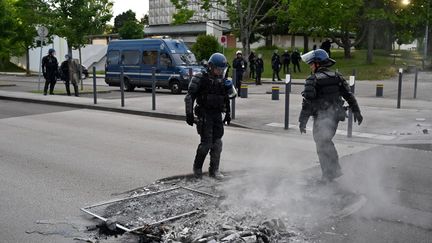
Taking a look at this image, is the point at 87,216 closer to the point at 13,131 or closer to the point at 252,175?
the point at 252,175

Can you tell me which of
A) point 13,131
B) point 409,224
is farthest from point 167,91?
point 409,224

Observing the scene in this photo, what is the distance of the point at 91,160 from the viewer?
7.66m

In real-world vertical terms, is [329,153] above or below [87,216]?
above

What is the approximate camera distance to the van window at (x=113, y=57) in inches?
912

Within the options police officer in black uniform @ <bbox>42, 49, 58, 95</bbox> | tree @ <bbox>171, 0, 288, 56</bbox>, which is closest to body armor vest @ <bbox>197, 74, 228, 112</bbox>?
police officer in black uniform @ <bbox>42, 49, 58, 95</bbox>

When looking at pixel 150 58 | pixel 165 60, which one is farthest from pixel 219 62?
pixel 150 58

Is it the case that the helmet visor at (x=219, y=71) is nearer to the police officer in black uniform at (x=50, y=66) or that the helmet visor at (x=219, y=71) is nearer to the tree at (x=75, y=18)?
the police officer in black uniform at (x=50, y=66)

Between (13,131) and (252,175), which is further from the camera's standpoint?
(13,131)

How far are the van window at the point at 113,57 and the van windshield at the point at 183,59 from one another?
3571 mm

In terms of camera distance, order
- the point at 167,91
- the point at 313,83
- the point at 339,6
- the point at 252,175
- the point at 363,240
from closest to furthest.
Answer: the point at 363,240, the point at 313,83, the point at 252,175, the point at 167,91, the point at 339,6

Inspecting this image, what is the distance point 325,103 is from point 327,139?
17.9 inches

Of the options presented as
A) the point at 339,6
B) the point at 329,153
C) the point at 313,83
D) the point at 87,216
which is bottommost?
the point at 87,216

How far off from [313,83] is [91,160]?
3782 mm

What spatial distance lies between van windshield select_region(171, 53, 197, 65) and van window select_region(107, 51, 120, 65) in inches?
141
